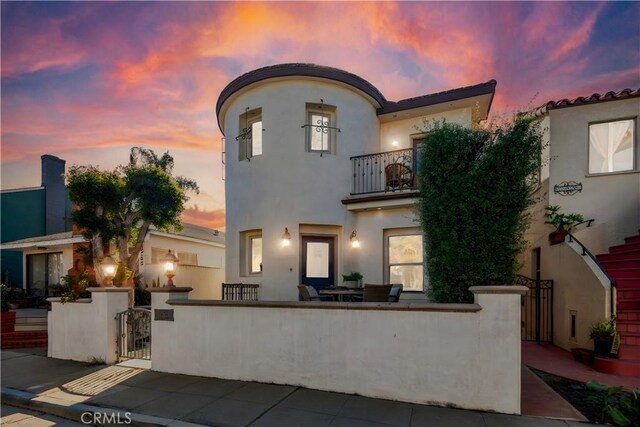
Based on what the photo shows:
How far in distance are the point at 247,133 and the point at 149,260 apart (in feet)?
26.9

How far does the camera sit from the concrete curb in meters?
4.35

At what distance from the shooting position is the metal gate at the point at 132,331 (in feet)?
23.7

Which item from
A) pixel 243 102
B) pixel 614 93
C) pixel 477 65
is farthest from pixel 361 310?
pixel 477 65

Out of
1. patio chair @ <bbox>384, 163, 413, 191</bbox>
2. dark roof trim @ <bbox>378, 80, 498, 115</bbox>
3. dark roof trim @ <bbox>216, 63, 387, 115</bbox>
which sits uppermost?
dark roof trim @ <bbox>216, 63, 387, 115</bbox>

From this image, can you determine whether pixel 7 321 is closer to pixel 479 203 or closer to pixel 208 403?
pixel 208 403

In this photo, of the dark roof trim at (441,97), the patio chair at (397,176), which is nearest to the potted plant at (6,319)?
the patio chair at (397,176)

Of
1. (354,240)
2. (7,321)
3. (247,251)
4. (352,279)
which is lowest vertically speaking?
(7,321)

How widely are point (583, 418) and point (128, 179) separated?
1282 centimetres

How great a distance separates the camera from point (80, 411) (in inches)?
188

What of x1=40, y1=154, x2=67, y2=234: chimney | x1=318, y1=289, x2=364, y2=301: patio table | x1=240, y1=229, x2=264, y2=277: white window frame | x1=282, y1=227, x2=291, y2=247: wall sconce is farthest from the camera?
x1=40, y1=154, x2=67, y2=234: chimney

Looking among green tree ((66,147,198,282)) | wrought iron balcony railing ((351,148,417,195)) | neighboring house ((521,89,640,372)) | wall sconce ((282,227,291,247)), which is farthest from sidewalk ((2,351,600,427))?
wrought iron balcony railing ((351,148,417,195))

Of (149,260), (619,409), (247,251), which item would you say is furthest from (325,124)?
(149,260)

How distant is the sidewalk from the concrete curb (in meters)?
0.01

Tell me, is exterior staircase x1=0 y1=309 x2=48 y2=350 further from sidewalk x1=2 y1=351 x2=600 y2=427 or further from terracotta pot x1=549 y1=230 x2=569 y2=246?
terracotta pot x1=549 y1=230 x2=569 y2=246
